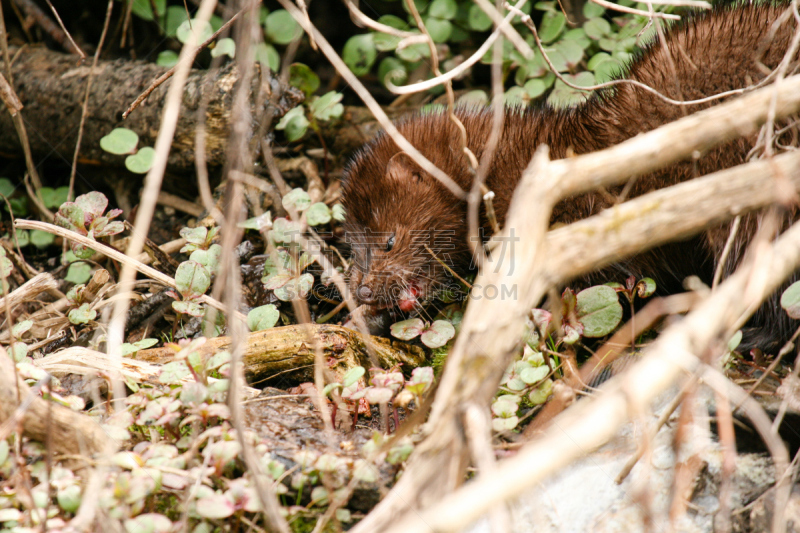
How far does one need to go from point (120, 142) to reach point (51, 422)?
73.9 inches

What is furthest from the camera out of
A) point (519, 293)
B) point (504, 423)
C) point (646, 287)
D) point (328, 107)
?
point (328, 107)

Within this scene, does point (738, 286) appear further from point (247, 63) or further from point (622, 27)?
point (622, 27)

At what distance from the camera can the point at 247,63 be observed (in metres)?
1.65

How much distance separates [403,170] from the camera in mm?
3252

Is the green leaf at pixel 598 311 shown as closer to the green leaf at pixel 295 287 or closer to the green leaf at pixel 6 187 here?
the green leaf at pixel 295 287

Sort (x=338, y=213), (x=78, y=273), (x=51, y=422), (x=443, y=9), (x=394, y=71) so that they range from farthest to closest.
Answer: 1. (x=394, y=71)
2. (x=443, y=9)
3. (x=338, y=213)
4. (x=78, y=273)
5. (x=51, y=422)

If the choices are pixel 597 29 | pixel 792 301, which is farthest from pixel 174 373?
pixel 597 29

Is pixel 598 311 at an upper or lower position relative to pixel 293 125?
lower

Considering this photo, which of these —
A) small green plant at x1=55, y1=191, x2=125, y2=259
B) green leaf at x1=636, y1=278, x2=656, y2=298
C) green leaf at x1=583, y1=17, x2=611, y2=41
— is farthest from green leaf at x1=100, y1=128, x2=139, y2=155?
green leaf at x1=583, y1=17, x2=611, y2=41

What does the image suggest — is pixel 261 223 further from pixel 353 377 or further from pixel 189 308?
pixel 353 377

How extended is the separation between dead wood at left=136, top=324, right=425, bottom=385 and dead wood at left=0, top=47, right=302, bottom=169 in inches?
53.7

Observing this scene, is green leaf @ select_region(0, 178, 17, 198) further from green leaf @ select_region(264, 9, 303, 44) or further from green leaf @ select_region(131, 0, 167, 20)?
green leaf @ select_region(264, 9, 303, 44)

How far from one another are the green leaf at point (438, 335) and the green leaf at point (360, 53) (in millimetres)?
2175

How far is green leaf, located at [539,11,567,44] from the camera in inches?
153
